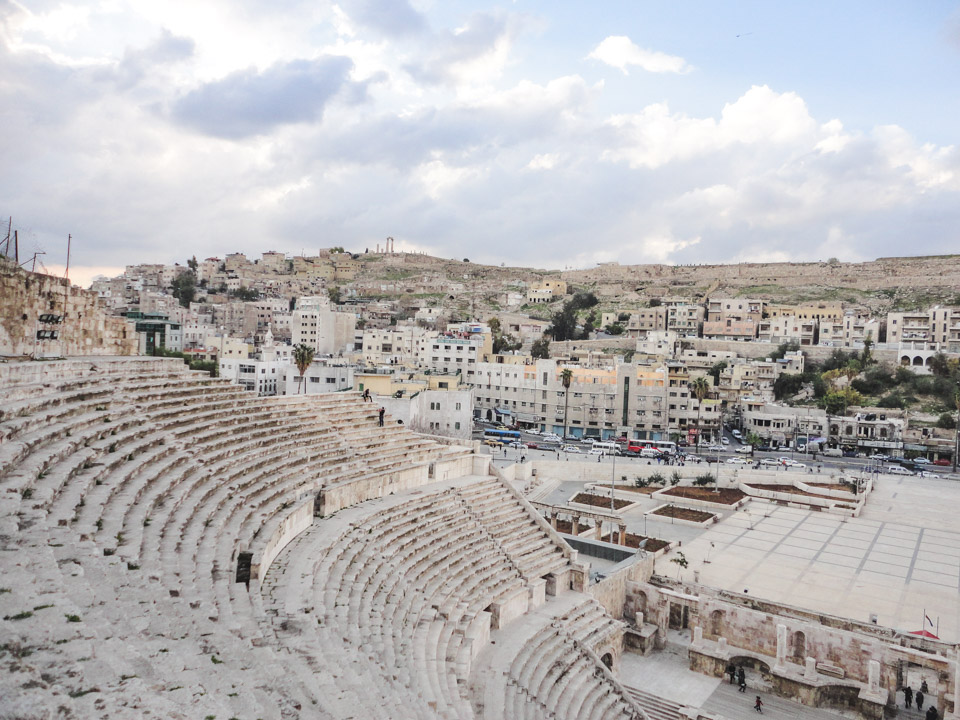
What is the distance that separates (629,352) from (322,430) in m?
60.8

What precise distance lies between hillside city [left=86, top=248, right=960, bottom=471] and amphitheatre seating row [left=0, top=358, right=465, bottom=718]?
10.2 meters

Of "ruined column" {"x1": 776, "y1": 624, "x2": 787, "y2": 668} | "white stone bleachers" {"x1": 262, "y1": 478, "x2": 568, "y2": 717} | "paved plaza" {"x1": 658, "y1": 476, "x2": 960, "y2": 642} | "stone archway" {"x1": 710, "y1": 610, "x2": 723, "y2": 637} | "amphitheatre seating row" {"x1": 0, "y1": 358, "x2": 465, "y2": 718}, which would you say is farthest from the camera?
"paved plaza" {"x1": 658, "y1": 476, "x2": 960, "y2": 642}

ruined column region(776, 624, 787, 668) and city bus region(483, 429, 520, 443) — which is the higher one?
city bus region(483, 429, 520, 443)

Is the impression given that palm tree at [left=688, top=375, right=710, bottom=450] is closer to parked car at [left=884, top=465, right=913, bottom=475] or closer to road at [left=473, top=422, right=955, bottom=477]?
road at [left=473, top=422, right=955, bottom=477]

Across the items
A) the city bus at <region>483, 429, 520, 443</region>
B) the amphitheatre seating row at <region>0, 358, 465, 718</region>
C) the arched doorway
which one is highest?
the amphitheatre seating row at <region>0, 358, 465, 718</region>

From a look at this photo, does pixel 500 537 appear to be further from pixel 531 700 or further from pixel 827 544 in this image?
pixel 827 544

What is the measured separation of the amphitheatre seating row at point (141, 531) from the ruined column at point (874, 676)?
13294mm

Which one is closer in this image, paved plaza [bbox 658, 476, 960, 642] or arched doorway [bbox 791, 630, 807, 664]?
arched doorway [bbox 791, 630, 807, 664]

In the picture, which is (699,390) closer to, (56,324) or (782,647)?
(782,647)

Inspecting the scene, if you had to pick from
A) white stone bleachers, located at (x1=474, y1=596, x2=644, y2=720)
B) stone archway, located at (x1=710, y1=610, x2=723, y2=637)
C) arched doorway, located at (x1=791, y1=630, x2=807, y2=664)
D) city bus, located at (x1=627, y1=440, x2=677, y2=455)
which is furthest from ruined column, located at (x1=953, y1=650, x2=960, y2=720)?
city bus, located at (x1=627, y1=440, x2=677, y2=455)

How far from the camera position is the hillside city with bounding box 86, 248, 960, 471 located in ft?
157

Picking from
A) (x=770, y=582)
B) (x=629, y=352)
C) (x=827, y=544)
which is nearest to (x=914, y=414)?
(x=629, y=352)

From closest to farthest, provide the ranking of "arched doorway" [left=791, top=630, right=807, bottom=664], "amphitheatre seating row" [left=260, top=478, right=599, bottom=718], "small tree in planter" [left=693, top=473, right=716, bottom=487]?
1. "amphitheatre seating row" [left=260, top=478, right=599, bottom=718]
2. "arched doorway" [left=791, top=630, right=807, bottom=664]
3. "small tree in planter" [left=693, top=473, right=716, bottom=487]

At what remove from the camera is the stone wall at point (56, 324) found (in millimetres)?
14211
